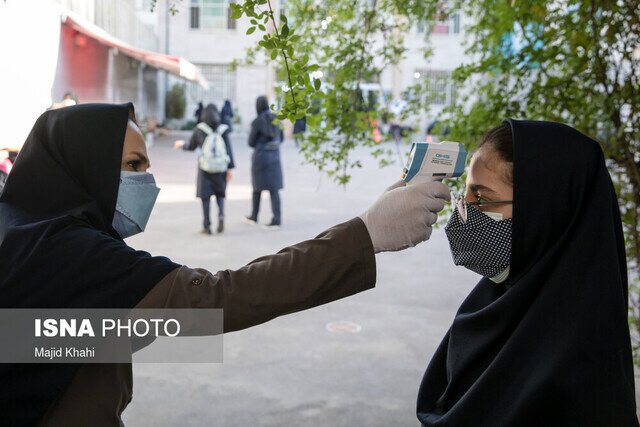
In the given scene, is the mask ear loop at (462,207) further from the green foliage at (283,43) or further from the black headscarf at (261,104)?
Result: the black headscarf at (261,104)

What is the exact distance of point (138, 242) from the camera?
338 inches

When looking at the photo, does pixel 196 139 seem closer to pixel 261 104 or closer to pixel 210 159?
pixel 210 159

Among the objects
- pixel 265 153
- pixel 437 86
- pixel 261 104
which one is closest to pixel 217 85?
pixel 265 153

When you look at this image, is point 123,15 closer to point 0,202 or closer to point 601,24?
point 601,24

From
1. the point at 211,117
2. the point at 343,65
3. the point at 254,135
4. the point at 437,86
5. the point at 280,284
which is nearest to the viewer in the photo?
the point at 280,284

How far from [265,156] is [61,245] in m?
8.01

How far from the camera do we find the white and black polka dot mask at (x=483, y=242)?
1.93 meters

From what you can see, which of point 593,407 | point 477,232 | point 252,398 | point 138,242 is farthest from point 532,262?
point 138,242

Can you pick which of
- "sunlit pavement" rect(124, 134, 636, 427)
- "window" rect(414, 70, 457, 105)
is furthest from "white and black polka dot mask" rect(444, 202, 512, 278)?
"window" rect(414, 70, 457, 105)

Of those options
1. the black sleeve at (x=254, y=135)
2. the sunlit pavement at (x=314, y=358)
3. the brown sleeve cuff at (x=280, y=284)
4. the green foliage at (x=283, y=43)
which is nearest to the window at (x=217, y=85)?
the black sleeve at (x=254, y=135)

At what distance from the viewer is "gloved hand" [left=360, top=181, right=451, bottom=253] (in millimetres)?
1637

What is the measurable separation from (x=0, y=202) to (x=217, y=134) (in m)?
7.45

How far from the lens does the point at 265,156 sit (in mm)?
9602

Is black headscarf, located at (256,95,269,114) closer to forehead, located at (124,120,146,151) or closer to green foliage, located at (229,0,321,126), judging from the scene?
green foliage, located at (229,0,321,126)
